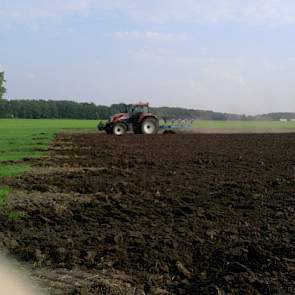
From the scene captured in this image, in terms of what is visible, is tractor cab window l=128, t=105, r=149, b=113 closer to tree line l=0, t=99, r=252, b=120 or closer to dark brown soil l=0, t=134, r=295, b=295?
dark brown soil l=0, t=134, r=295, b=295

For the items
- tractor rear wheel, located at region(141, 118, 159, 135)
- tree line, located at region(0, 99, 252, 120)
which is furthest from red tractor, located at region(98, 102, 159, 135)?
tree line, located at region(0, 99, 252, 120)

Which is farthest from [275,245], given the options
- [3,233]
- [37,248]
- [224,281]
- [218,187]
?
[218,187]

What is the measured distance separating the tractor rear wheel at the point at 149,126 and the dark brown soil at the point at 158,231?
25437 mm

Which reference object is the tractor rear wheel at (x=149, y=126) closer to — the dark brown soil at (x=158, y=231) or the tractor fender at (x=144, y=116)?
the tractor fender at (x=144, y=116)

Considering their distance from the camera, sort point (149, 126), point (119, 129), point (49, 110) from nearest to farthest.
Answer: point (119, 129) → point (149, 126) → point (49, 110)

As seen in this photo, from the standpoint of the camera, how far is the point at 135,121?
40.2m

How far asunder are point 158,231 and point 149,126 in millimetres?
32755

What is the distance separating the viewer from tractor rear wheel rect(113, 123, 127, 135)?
39.9 meters

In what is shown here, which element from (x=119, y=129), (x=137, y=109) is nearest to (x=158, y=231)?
(x=119, y=129)

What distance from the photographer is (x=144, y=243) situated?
6801mm

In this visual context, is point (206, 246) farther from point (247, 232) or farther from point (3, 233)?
point (3, 233)

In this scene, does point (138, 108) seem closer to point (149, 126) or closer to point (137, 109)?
point (137, 109)

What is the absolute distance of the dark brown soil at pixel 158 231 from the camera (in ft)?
18.0

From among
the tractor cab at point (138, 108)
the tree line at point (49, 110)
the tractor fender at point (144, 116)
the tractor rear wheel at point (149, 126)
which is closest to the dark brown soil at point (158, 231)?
the tractor rear wheel at point (149, 126)
